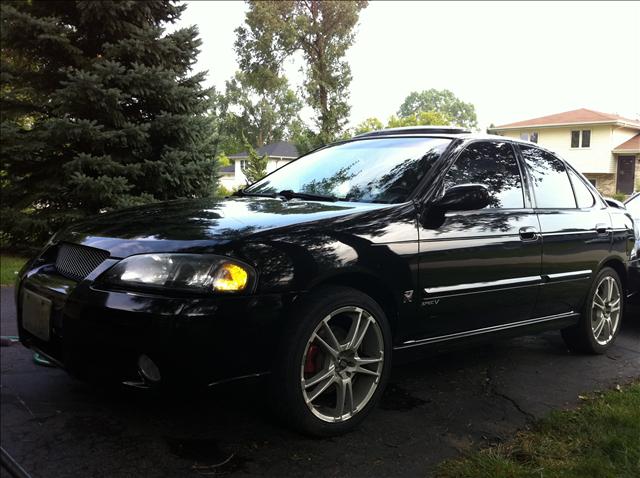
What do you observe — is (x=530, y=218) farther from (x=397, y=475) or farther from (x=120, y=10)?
(x=120, y=10)

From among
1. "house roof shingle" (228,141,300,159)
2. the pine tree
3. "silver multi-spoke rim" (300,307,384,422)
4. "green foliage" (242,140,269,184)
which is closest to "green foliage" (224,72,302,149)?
"house roof shingle" (228,141,300,159)

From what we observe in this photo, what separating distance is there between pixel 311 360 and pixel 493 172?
1920 millimetres

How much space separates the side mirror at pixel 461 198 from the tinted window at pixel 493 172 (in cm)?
27

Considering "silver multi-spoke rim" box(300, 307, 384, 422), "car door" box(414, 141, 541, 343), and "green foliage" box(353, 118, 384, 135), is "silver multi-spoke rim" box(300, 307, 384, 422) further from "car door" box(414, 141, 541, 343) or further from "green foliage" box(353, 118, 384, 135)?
"green foliage" box(353, 118, 384, 135)

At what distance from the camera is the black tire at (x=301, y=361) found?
2.60 metres

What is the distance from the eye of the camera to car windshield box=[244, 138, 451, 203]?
345cm

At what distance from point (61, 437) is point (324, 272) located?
1.50 meters

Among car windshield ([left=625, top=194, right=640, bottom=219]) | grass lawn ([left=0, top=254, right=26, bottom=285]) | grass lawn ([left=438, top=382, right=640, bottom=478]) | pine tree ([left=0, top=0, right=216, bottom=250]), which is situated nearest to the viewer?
grass lawn ([left=438, top=382, right=640, bottom=478])

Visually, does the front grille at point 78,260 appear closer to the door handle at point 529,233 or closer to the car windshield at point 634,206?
the door handle at point 529,233

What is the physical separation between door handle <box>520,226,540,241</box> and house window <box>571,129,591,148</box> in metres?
25.6

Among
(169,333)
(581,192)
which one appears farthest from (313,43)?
(169,333)

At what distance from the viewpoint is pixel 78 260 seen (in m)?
2.88

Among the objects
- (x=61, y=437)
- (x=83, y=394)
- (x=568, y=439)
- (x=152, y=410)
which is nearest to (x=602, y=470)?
(x=568, y=439)

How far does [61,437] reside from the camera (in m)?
2.73
